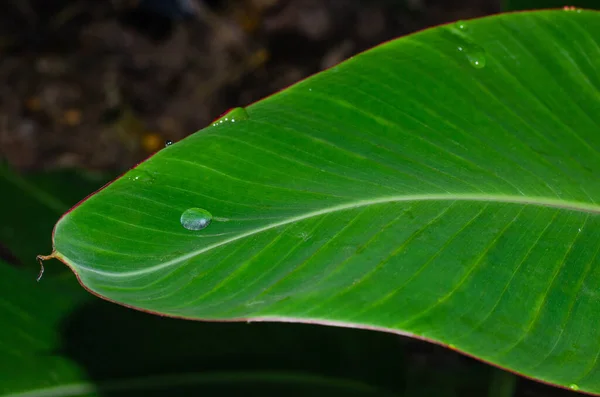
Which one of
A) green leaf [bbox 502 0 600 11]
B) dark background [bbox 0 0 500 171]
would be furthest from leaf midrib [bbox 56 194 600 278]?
dark background [bbox 0 0 500 171]

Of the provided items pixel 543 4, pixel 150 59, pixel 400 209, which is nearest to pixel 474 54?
pixel 400 209

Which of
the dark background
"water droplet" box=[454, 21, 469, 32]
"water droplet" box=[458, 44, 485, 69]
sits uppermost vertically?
the dark background

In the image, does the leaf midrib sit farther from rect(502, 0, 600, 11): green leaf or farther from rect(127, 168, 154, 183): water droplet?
rect(502, 0, 600, 11): green leaf

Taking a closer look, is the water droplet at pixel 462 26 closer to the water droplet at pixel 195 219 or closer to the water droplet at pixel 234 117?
the water droplet at pixel 234 117

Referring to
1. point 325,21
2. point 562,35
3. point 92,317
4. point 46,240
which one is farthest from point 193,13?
point 562,35

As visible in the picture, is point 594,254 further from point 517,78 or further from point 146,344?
point 146,344

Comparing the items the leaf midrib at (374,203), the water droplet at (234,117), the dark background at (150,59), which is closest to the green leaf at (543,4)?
the leaf midrib at (374,203)

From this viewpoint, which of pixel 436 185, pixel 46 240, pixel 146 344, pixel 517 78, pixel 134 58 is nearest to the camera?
pixel 436 185
